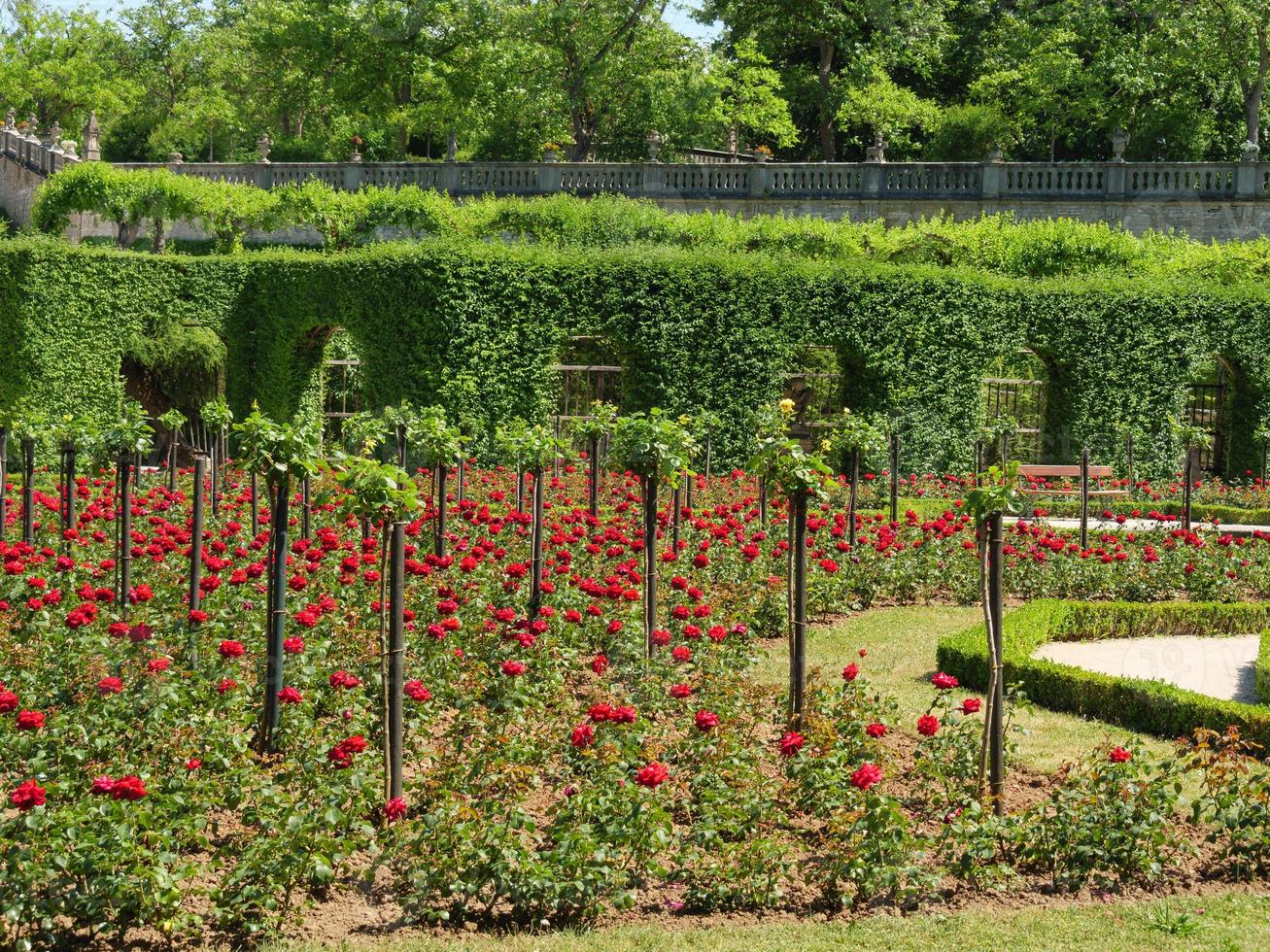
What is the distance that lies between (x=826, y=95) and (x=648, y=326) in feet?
68.5

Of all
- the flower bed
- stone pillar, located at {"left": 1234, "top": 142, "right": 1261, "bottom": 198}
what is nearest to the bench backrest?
stone pillar, located at {"left": 1234, "top": 142, "right": 1261, "bottom": 198}

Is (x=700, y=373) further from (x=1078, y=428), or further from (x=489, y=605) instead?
(x=489, y=605)

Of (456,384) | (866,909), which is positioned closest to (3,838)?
(866,909)

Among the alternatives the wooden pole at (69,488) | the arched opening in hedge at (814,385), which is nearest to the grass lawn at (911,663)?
the wooden pole at (69,488)

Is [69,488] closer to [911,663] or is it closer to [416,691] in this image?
[416,691]

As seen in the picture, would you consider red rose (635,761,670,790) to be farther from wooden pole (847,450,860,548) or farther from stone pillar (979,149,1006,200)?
stone pillar (979,149,1006,200)

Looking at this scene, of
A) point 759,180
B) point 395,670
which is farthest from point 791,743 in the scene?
point 759,180

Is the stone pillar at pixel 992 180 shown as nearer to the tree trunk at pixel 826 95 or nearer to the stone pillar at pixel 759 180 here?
the stone pillar at pixel 759 180

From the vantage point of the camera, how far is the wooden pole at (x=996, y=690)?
7.97 m

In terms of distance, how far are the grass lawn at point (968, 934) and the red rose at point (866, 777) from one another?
1.93 ft

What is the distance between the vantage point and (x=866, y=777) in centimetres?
682

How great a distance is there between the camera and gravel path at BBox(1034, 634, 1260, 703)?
1167 cm

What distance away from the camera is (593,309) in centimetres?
2303

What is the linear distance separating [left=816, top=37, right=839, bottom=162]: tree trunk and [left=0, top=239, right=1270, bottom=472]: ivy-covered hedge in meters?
16.8
